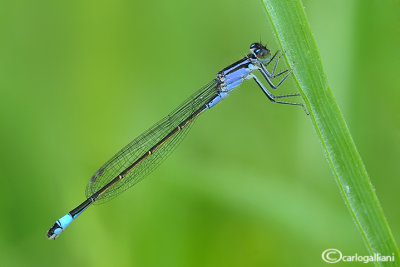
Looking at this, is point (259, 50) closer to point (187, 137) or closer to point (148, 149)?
point (187, 137)

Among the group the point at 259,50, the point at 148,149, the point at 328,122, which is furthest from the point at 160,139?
the point at 328,122

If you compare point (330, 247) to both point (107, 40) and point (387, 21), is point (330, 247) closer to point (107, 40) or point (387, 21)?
point (387, 21)

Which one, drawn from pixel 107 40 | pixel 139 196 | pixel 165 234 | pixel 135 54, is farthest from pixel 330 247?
pixel 107 40

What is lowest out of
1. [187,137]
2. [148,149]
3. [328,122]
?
[328,122]
